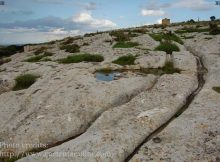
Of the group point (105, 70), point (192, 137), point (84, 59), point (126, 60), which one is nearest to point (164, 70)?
point (126, 60)

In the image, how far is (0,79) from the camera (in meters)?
24.6

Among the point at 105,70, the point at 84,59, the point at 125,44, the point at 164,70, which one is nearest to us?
the point at 105,70

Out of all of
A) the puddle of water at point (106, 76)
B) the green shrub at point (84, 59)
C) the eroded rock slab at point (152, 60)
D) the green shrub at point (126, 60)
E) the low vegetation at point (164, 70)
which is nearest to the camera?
the puddle of water at point (106, 76)

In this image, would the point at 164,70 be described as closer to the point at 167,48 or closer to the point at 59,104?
the point at 167,48

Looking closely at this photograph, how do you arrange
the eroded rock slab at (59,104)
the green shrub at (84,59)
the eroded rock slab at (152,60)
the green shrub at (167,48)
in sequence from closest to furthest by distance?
the eroded rock slab at (59,104)
the eroded rock slab at (152,60)
the green shrub at (84,59)
the green shrub at (167,48)

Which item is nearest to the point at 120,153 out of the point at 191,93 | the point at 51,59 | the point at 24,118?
the point at 24,118

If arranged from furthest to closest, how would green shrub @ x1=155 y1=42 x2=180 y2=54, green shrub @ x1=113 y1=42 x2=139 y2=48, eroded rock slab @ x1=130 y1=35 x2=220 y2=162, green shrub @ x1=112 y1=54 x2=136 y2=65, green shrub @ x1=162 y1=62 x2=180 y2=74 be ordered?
green shrub @ x1=113 y1=42 x2=139 y2=48 < green shrub @ x1=155 y1=42 x2=180 y2=54 < green shrub @ x1=112 y1=54 x2=136 y2=65 < green shrub @ x1=162 y1=62 x2=180 y2=74 < eroded rock slab @ x1=130 y1=35 x2=220 y2=162

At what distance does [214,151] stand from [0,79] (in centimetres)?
1690

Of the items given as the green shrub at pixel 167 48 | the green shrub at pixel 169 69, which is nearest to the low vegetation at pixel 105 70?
the green shrub at pixel 169 69

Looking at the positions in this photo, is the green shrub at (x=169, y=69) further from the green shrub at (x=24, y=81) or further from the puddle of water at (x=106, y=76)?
the green shrub at (x=24, y=81)

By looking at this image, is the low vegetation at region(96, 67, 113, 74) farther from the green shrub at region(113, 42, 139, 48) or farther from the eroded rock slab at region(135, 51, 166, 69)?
the green shrub at region(113, 42, 139, 48)

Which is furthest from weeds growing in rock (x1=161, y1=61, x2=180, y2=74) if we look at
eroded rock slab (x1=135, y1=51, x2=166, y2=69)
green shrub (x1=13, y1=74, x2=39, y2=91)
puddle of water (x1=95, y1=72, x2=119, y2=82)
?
green shrub (x1=13, y1=74, x2=39, y2=91)

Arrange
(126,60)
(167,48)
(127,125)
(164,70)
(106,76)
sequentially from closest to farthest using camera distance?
(127,125), (106,76), (164,70), (126,60), (167,48)

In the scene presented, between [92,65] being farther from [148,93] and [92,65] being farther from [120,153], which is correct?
[120,153]
